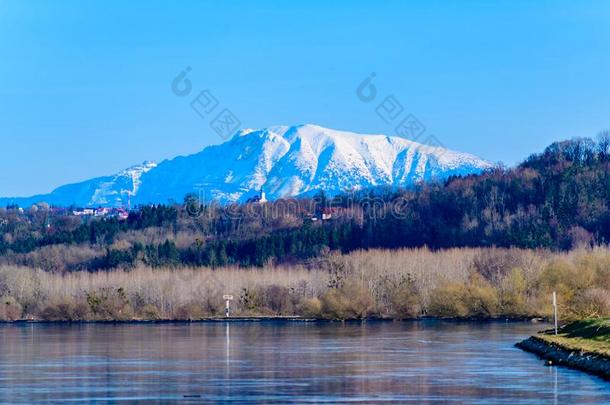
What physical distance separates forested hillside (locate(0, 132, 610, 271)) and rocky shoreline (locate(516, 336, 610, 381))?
83.0 meters

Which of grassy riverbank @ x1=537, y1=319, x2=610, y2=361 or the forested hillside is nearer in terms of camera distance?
grassy riverbank @ x1=537, y1=319, x2=610, y2=361

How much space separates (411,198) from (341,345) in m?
122

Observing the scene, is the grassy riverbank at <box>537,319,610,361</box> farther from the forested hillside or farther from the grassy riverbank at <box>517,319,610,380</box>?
the forested hillside

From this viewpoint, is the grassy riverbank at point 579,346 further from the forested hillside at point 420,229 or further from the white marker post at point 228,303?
the forested hillside at point 420,229

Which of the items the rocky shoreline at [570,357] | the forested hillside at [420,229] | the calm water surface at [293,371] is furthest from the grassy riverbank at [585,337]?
the forested hillside at [420,229]

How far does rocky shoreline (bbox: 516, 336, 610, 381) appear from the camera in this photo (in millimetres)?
41906

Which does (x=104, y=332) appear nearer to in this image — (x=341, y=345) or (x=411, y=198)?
(x=341, y=345)

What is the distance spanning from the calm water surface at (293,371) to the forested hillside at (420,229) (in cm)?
7595

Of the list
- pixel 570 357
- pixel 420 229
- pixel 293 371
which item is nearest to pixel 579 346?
pixel 570 357

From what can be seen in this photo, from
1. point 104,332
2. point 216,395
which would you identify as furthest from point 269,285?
point 216,395

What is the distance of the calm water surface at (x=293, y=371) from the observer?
36.4 meters

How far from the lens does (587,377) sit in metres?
40.8

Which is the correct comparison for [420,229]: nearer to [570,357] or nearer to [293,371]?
[570,357]

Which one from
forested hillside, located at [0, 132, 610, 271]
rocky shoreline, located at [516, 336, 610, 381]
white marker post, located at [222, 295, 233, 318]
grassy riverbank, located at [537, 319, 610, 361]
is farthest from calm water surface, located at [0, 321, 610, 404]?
forested hillside, located at [0, 132, 610, 271]
